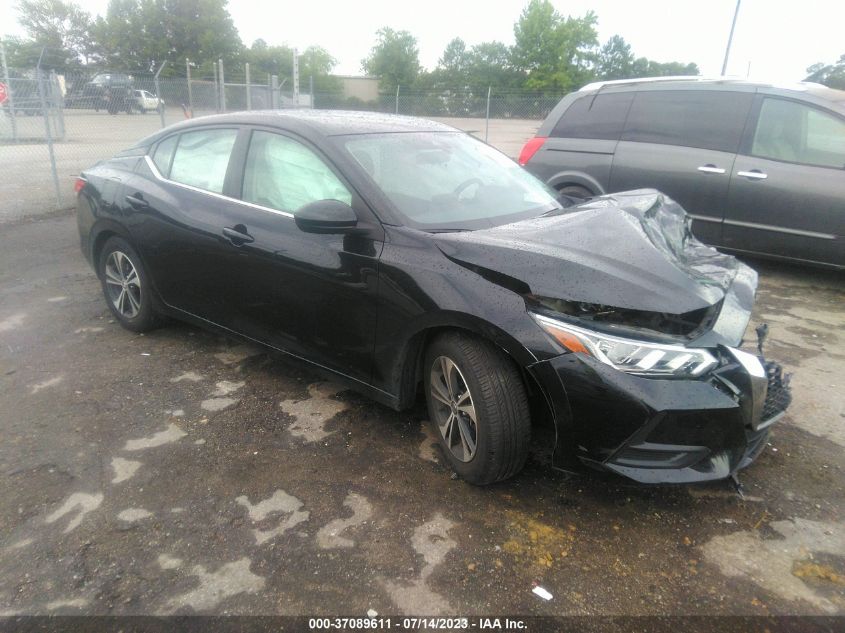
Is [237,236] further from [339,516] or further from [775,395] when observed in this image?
[775,395]

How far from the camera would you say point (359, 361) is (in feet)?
10.2

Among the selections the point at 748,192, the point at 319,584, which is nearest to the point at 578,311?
the point at 319,584

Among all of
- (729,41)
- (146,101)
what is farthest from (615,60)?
(146,101)

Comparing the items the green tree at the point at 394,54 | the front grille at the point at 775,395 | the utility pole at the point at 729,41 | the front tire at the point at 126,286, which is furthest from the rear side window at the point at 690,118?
the green tree at the point at 394,54

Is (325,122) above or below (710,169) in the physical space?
above

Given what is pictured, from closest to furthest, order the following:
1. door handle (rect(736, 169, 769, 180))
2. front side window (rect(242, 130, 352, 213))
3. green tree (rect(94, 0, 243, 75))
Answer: front side window (rect(242, 130, 352, 213)) < door handle (rect(736, 169, 769, 180)) < green tree (rect(94, 0, 243, 75))

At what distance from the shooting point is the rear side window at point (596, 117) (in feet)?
20.9

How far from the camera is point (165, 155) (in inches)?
165

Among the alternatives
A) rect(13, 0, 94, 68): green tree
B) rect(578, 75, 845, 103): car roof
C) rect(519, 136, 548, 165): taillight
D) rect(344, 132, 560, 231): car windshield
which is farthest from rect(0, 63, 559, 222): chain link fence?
rect(13, 0, 94, 68): green tree

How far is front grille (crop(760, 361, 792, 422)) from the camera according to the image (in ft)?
8.36

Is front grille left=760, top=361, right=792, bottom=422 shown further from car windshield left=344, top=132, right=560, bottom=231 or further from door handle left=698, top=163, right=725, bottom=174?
door handle left=698, top=163, right=725, bottom=174

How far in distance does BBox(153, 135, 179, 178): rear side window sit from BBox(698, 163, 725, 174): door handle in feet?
15.2

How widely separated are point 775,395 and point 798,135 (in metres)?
3.96

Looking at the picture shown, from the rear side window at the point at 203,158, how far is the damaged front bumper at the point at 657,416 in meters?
2.40
